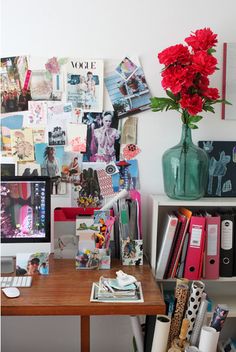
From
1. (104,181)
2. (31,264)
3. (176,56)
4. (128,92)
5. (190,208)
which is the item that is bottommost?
(31,264)

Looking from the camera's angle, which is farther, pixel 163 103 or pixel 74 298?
pixel 163 103

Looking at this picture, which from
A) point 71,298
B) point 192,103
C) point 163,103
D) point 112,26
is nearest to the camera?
point 71,298

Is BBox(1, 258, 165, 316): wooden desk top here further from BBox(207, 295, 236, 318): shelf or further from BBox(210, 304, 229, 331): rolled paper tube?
BBox(207, 295, 236, 318): shelf

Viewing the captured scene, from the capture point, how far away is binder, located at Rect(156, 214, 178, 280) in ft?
5.80

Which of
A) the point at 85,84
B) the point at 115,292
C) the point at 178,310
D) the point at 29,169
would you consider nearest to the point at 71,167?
the point at 29,169

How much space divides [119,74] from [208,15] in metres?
0.52

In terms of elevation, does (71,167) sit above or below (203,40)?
below

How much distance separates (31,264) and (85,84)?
89 cm

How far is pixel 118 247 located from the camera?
6.26 feet

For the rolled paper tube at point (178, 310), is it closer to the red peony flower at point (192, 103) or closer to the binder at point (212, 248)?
the binder at point (212, 248)

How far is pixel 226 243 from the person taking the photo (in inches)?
72.7

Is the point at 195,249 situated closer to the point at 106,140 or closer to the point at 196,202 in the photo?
the point at 196,202

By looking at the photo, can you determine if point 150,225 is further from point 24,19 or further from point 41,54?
point 24,19

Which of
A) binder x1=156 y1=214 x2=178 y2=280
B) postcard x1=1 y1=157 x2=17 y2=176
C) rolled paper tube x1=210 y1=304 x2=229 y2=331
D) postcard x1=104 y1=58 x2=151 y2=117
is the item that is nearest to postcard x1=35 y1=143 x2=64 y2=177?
postcard x1=1 y1=157 x2=17 y2=176
